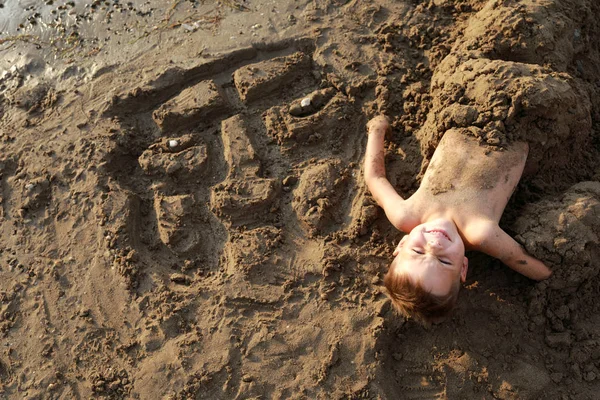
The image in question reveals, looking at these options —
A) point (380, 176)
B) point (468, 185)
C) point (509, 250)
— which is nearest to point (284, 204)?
point (380, 176)

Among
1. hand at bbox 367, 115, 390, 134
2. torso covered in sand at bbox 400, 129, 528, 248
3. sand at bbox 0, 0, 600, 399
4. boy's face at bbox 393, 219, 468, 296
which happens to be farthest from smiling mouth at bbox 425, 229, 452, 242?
hand at bbox 367, 115, 390, 134

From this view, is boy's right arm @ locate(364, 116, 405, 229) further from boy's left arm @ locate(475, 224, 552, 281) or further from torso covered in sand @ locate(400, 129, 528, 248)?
boy's left arm @ locate(475, 224, 552, 281)

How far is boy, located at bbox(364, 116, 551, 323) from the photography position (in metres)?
2.91

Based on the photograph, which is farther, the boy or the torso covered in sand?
the torso covered in sand

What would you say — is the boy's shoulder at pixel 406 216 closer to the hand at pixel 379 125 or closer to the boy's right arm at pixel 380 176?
the boy's right arm at pixel 380 176

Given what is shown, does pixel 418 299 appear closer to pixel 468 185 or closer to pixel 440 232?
pixel 440 232

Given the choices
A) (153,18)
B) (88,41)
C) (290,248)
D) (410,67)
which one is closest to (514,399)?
(290,248)

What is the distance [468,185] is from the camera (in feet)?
10.6

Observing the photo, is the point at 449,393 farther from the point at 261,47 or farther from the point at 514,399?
the point at 261,47

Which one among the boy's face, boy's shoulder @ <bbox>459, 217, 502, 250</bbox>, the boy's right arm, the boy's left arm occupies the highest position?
the boy's right arm

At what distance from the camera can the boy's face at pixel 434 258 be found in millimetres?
2863

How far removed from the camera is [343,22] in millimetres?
4375

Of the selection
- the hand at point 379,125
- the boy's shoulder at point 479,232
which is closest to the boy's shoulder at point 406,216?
the boy's shoulder at point 479,232

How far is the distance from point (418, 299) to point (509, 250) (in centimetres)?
72
